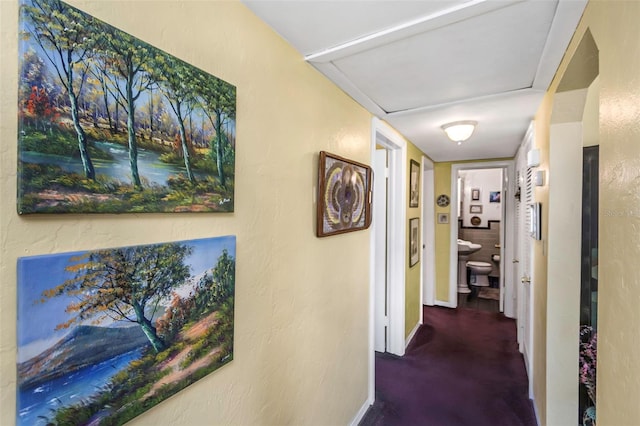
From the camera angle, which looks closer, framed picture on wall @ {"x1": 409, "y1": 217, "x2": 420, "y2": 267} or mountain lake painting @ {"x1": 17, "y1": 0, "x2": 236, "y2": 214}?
mountain lake painting @ {"x1": 17, "y1": 0, "x2": 236, "y2": 214}

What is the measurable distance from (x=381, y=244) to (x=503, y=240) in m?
2.17

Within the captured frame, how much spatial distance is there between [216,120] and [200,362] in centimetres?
77

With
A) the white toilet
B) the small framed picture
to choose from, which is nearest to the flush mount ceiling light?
the white toilet

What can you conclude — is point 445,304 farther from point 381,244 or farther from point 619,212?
point 619,212

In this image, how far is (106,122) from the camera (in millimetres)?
733

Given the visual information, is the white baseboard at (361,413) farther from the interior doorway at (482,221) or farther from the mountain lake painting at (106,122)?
the interior doorway at (482,221)

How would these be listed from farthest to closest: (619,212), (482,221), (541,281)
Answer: (482,221), (541,281), (619,212)

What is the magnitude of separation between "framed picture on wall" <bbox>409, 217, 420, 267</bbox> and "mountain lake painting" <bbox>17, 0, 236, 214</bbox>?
275 centimetres

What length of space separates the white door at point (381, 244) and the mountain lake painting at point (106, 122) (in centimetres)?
227

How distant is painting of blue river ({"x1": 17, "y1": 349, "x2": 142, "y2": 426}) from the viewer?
63 cm

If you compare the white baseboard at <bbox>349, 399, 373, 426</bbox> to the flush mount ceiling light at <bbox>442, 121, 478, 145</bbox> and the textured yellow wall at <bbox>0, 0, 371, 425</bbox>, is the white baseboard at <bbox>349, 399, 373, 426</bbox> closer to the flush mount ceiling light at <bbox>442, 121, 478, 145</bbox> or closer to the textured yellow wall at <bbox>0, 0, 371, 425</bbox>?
the textured yellow wall at <bbox>0, 0, 371, 425</bbox>

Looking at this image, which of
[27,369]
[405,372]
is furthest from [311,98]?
[405,372]

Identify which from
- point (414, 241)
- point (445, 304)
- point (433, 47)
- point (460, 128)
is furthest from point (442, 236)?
point (433, 47)

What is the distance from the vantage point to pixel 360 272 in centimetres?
212
